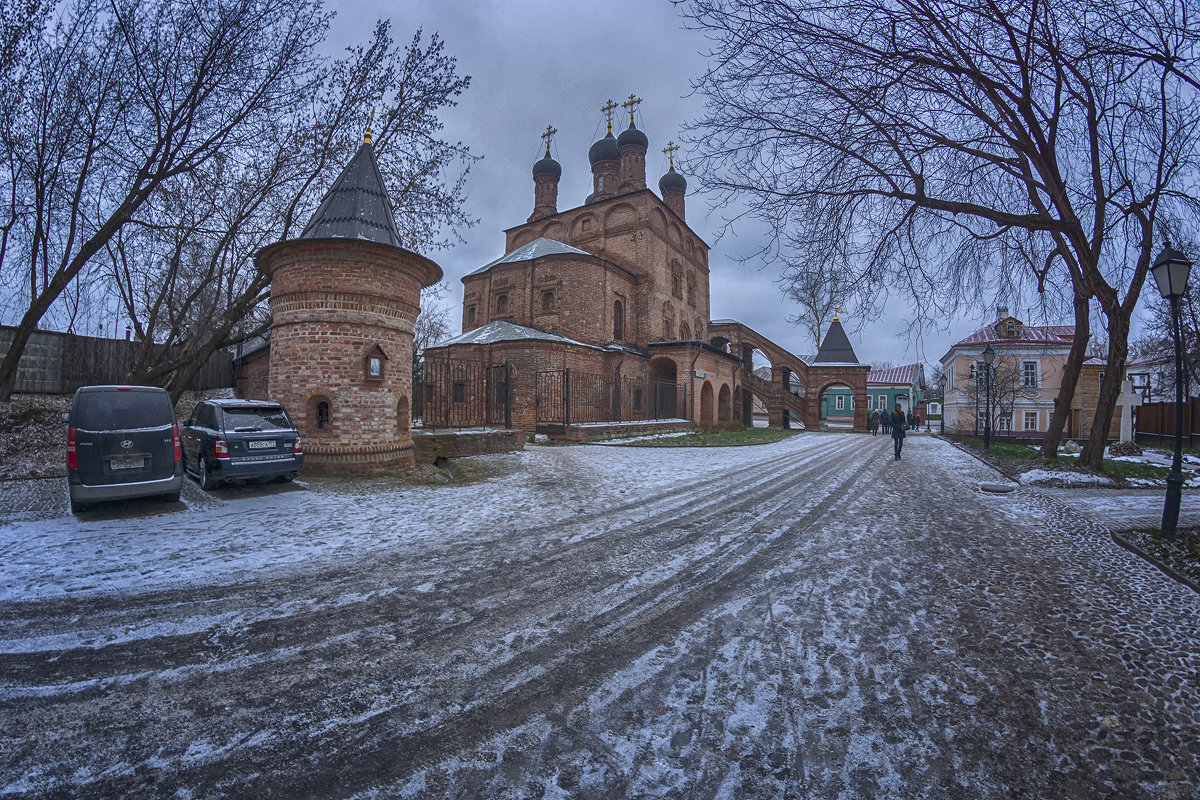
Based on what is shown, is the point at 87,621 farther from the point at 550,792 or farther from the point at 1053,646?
the point at 1053,646

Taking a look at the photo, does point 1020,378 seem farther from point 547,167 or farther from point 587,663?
point 587,663

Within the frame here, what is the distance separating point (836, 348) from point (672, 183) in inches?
626

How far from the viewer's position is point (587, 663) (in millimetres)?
2854

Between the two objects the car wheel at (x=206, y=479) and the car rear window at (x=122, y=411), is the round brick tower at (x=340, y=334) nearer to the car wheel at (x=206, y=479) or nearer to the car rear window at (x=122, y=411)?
the car wheel at (x=206, y=479)

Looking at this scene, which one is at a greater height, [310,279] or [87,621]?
[310,279]

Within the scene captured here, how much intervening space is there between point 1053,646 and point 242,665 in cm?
458

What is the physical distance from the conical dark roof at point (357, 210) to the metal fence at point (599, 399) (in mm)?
8719

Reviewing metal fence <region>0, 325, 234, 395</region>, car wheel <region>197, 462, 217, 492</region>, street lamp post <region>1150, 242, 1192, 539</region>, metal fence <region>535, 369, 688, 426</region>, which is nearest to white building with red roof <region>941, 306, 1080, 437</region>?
metal fence <region>535, 369, 688, 426</region>

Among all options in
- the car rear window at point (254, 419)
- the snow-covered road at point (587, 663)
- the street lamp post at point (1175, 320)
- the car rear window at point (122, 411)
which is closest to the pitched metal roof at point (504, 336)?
the car rear window at point (254, 419)

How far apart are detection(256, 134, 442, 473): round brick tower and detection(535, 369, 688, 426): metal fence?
8.79m

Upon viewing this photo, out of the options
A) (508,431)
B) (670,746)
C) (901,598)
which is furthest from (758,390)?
(670,746)

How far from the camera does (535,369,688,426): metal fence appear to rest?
19.9 m

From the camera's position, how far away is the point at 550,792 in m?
1.91

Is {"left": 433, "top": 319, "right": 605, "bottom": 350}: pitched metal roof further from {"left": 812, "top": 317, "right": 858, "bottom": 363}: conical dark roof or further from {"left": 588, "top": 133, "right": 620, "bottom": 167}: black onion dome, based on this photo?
{"left": 812, "top": 317, "right": 858, "bottom": 363}: conical dark roof
